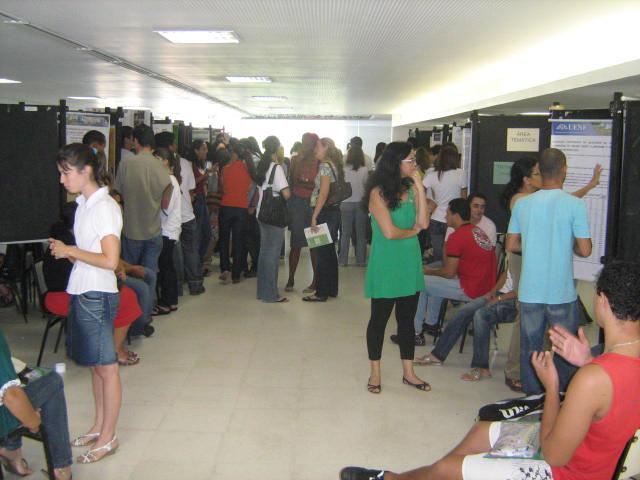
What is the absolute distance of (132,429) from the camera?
138 inches

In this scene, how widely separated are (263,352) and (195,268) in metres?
2.04

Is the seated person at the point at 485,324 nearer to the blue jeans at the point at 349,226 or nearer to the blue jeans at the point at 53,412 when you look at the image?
Result: the blue jeans at the point at 53,412

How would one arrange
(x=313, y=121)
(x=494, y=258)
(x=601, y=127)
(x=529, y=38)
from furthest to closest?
(x=313, y=121) < (x=529, y=38) < (x=494, y=258) < (x=601, y=127)

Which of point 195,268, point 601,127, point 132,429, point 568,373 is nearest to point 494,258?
point 601,127

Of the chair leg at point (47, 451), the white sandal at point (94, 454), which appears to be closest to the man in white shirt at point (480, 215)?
the white sandal at point (94, 454)

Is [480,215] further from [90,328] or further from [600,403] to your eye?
[600,403]

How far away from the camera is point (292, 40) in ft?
21.5

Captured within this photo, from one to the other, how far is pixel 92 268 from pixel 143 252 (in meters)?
2.27

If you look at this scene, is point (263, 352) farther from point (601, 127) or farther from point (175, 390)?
point (601, 127)

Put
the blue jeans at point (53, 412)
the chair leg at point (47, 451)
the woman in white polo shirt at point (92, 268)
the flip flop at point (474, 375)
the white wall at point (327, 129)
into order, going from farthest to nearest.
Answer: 1. the white wall at point (327, 129)
2. the flip flop at point (474, 375)
3. the woman in white polo shirt at point (92, 268)
4. the blue jeans at point (53, 412)
5. the chair leg at point (47, 451)

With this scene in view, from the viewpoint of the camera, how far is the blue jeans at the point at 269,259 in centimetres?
634

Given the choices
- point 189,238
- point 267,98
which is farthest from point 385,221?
point 267,98

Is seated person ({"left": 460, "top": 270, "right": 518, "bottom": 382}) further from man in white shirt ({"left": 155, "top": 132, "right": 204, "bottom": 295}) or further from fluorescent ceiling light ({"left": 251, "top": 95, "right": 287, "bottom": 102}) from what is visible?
fluorescent ceiling light ({"left": 251, "top": 95, "right": 287, "bottom": 102})

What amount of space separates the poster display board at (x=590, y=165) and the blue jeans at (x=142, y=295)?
9.41 ft
